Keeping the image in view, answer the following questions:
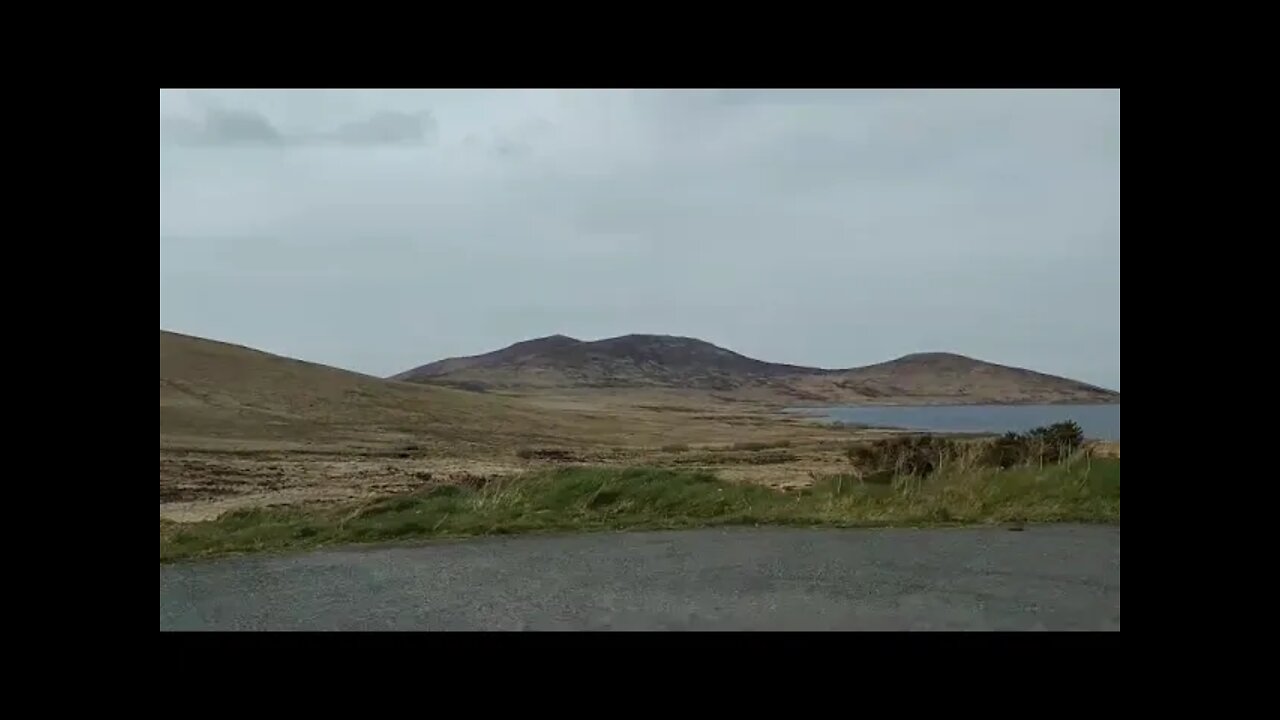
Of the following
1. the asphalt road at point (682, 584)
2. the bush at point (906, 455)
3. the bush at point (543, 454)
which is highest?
the bush at point (906, 455)

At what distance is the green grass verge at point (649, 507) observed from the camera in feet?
23.8

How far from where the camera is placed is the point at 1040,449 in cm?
1036

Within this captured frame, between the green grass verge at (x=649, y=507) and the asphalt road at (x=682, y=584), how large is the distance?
0.44 m

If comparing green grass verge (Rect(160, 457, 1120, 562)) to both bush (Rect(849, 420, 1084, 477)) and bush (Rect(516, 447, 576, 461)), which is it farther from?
bush (Rect(516, 447, 576, 461))

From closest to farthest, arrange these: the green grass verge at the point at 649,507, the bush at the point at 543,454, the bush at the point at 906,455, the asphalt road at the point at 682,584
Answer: the asphalt road at the point at 682,584
the green grass verge at the point at 649,507
the bush at the point at 906,455
the bush at the point at 543,454

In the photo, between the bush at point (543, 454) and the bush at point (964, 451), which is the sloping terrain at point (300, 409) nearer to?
the bush at point (543, 454)

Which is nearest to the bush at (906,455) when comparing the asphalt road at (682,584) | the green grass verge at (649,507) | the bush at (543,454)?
the green grass verge at (649,507)

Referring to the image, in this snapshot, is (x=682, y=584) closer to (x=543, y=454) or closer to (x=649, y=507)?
(x=649, y=507)

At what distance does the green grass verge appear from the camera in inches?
285

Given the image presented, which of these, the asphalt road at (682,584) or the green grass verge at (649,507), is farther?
the green grass verge at (649,507)

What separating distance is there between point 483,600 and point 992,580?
142 inches

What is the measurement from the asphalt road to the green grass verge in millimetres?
443
